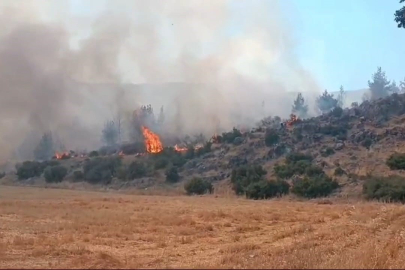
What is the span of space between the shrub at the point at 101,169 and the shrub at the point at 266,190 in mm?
21542

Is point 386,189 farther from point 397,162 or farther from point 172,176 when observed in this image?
point 172,176

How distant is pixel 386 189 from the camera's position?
34125mm

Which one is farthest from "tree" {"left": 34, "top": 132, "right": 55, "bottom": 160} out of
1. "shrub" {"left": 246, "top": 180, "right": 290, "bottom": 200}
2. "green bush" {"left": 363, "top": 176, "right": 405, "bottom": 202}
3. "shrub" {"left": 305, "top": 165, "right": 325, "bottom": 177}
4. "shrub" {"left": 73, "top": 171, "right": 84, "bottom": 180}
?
"green bush" {"left": 363, "top": 176, "right": 405, "bottom": 202}

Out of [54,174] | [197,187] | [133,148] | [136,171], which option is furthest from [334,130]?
[133,148]

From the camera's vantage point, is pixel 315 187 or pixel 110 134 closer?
pixel 315 187

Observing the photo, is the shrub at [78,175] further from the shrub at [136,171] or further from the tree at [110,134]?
the tree at [110,134]

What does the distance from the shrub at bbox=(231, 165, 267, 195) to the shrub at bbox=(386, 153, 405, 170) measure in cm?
1062

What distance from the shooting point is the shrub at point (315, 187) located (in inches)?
1523

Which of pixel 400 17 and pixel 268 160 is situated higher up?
pixel 400 17

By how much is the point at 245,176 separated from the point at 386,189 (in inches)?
590

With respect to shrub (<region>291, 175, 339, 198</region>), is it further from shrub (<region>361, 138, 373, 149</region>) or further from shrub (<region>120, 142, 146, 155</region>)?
shrub (<region>120, 142, 146, 155</region>)

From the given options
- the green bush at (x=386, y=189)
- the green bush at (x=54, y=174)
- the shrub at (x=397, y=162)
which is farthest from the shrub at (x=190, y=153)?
the green bush at (x=386, y=189)

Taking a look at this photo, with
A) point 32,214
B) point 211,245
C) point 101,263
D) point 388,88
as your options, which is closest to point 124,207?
point 32,214

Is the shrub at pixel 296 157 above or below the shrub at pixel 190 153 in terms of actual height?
below
